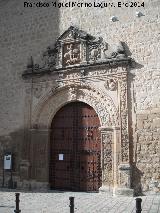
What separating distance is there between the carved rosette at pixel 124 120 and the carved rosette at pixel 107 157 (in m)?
0.37

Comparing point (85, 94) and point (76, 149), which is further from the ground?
point (85, 94)

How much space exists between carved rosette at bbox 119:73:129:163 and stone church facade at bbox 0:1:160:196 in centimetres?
3

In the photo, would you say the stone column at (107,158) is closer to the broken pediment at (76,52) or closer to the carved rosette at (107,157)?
the carved rosette at (107,157)

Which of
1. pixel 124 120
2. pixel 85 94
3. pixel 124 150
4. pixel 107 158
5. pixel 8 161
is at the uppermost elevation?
pixel 85 94

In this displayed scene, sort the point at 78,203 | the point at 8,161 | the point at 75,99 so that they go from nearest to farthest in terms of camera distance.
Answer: the point at 78,203, the point at 75,99, the point at 8,161

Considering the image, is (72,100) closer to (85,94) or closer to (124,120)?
(85,94)

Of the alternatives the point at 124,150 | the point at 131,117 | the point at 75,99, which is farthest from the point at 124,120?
the point at 75,99

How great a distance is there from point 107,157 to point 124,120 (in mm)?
1116

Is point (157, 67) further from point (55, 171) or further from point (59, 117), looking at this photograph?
point (55, 171)

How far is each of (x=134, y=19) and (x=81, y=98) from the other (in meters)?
2.68

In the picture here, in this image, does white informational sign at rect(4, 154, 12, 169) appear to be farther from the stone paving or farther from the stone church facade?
the stone paving

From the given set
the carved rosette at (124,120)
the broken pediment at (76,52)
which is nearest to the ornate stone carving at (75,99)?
the carved rosette at (124,120)

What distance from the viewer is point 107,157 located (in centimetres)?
928

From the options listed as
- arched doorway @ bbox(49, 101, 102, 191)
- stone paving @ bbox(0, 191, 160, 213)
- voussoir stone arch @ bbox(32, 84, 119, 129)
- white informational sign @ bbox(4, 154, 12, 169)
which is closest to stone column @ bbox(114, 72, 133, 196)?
voussoir stone arch @ bbox(32, 84, 119, 129)
